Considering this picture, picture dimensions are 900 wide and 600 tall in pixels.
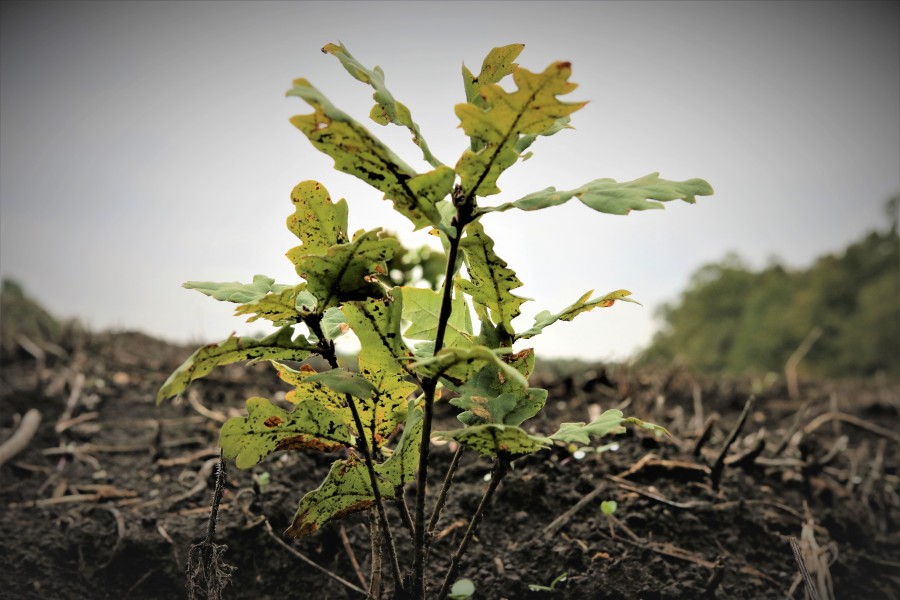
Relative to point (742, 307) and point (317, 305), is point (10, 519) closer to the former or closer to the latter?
point (317, 305)

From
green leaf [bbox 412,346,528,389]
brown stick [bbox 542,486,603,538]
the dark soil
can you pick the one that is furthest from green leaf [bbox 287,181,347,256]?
brown stick [bbox 542,486,603,538]

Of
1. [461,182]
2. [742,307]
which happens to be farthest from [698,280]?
[461,182]

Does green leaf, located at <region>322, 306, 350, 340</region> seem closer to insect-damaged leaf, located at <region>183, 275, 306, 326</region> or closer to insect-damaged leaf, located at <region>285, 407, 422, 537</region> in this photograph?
insect-damaged leaf, located at <region>183, 275, 306, 326</region>

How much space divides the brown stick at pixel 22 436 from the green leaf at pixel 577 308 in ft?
9.33

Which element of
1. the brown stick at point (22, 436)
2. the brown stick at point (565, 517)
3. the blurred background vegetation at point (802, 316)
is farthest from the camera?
the blurred background vegetation at point (802, 316)

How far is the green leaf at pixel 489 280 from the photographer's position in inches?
45.4

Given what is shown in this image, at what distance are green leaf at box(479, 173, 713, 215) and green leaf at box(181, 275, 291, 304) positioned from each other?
18.8 inches

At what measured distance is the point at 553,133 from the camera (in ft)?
3.82

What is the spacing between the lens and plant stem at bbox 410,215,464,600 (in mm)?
1055

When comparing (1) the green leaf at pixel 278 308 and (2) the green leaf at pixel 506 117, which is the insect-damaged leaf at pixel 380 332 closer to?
(1) the green leaf at pixel 278 308

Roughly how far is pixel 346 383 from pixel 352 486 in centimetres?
37

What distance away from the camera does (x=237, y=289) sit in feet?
3.69

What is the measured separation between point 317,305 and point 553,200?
1.65 ft

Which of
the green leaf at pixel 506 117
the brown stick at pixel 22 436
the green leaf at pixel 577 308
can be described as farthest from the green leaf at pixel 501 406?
the brown stick at pixel 22 436
